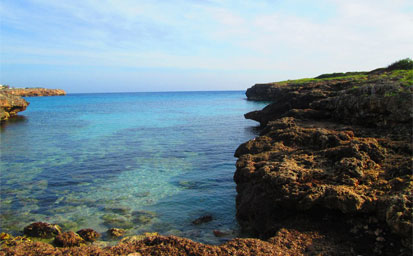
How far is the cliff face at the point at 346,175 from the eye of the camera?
19.8 ft

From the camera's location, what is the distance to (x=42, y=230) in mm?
8969

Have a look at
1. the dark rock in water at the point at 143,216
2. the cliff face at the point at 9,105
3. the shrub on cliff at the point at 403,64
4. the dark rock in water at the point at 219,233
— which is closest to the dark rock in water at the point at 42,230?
the dark rock in water at the point at 143,216

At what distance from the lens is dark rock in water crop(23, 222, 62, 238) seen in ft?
29.3

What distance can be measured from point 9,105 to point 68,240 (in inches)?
1832

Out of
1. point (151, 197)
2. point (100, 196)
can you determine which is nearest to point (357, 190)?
point (151, 197)

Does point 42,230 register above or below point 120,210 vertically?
above

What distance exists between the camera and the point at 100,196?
1236 centimetres

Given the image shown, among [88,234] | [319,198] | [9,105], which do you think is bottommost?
[88,234]

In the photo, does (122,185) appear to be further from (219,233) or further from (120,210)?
(219,233)

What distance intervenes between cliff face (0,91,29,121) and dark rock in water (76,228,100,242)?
42.8 m

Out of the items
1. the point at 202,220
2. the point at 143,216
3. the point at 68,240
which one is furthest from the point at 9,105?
the point at 202,220

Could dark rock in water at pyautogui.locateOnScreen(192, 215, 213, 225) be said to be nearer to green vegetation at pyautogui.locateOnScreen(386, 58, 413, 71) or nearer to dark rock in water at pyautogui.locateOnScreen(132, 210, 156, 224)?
dark rock in water at pyautogui.locateOnScreen(132, 210, 156, 224)

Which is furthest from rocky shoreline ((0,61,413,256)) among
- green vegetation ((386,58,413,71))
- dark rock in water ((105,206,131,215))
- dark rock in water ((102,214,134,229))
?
green vegetation ((386,58,413,71))

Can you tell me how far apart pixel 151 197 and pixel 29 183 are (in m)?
6.70
